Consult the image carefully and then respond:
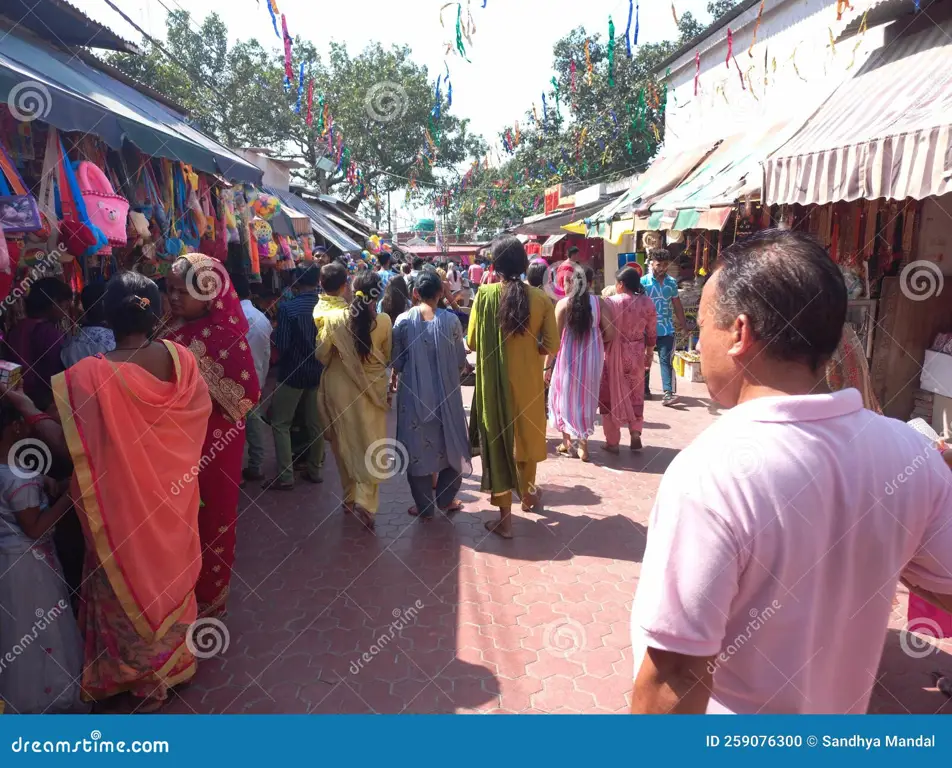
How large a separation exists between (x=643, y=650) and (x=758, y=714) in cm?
25

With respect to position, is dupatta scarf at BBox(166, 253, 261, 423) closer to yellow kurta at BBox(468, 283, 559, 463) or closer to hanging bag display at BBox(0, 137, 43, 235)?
hanging bag display at BBox(0, 137, 43, 235)

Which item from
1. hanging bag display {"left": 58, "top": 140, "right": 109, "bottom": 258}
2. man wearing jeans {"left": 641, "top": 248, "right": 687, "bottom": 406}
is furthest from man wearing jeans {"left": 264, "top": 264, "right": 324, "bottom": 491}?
man wearing jeans {"left": 641, "top": 248, "right": 687, "bottom": 406}

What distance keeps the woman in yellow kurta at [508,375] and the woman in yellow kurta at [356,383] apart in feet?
2.24

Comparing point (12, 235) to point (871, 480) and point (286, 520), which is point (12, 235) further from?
point (871, 480)

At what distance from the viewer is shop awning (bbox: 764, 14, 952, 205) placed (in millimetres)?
3908

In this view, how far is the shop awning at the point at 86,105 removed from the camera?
292 centimetres

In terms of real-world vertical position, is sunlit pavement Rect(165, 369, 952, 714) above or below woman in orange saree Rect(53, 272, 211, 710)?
below

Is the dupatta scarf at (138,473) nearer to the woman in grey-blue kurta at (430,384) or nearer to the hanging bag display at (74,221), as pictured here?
the hanging bag display at (74,221)

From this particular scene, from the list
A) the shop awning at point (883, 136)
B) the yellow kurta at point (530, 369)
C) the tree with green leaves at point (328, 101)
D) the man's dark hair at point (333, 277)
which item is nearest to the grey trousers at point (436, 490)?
the yellow kurta at point (530, 369)

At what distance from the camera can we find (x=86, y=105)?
319 centimetres

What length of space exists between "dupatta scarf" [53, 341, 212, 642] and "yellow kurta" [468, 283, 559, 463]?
215 cm

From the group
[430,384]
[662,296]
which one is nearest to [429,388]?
[430,384]

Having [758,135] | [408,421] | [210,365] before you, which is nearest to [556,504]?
[408,421]

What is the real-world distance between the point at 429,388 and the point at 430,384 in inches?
1.1
